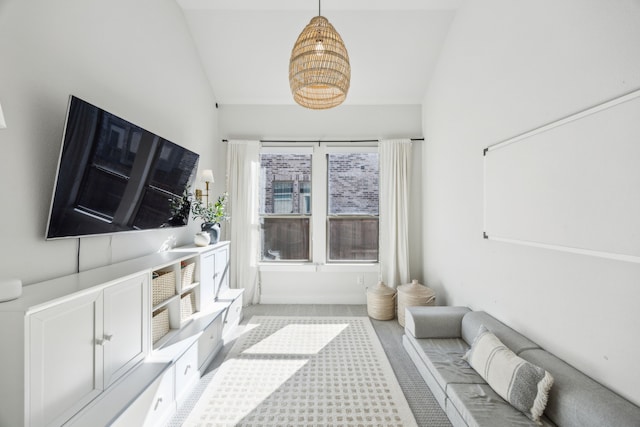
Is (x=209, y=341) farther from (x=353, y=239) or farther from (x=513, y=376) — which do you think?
(x=353, y=239)

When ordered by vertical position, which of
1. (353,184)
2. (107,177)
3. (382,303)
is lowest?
(382,303)

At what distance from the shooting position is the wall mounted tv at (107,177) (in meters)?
1.52

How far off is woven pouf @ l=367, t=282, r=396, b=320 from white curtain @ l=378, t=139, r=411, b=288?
0.34 meters

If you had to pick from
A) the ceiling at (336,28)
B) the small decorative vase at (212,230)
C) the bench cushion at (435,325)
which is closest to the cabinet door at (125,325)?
the small decorative vase at (212,230)

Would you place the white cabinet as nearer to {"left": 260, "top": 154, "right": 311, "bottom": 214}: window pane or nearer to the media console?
the media console

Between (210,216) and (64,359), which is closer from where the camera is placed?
(64,359)

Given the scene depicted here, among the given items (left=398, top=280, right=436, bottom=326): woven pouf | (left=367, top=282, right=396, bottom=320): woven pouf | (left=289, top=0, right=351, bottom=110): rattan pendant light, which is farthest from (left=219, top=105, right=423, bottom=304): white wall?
(left=289, top=0, right=351, bottom=110): rattan pendant light

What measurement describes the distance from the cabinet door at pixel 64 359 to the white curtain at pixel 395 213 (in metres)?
3.24

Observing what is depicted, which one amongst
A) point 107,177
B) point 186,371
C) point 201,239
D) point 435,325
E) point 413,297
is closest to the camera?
point 107,177

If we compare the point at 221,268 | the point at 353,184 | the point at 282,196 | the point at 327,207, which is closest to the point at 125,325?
the point at 221,268

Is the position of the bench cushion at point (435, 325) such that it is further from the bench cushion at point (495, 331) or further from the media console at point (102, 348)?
the media console at point (102, 348)

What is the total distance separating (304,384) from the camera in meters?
2.24

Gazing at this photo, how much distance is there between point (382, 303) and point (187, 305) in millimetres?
2217

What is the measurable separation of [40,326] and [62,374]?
0.89ft
